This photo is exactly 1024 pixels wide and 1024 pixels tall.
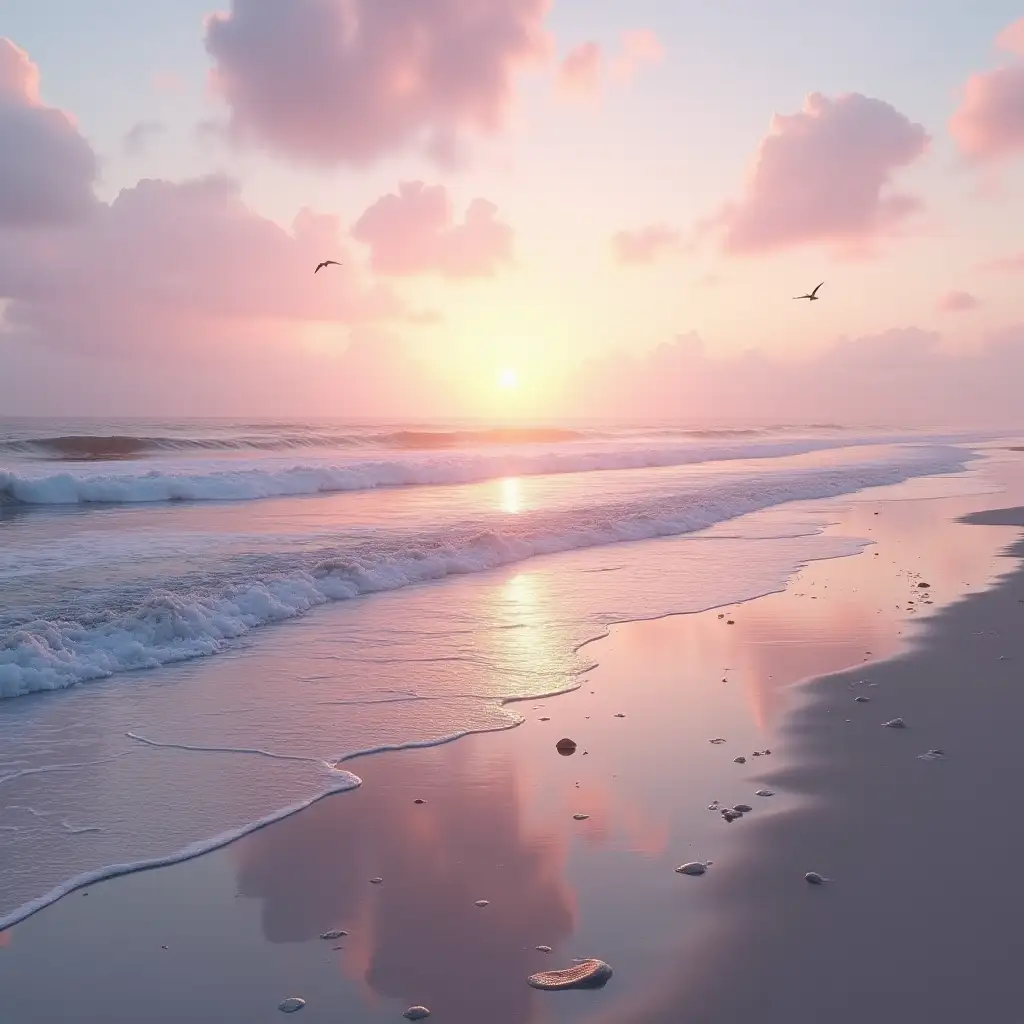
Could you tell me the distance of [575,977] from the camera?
3.43m

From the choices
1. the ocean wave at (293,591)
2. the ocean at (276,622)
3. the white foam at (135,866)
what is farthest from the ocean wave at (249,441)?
the white foam at (135,866)

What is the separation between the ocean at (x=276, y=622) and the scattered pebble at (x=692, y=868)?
2.18 meters

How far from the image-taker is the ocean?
532 centimetres

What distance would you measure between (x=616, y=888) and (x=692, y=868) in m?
0.43

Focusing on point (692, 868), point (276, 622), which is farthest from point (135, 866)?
point (276, 622)

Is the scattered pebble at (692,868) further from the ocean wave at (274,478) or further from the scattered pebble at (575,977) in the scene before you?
the ocean wave at (274,478)

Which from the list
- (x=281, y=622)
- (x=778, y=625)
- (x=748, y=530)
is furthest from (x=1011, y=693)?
(x=748, y=530)

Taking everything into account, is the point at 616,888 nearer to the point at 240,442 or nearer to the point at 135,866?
the point at 135,866

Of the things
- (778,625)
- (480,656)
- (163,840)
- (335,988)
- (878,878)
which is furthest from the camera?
(778,625)

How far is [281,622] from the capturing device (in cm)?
1020

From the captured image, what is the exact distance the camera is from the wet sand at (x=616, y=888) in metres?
3.36

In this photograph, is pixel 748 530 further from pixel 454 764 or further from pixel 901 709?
pixel 454 764

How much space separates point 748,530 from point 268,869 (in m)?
14.8

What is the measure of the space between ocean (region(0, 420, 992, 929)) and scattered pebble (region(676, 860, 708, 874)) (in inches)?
85.7
